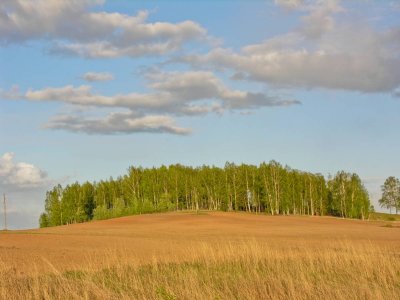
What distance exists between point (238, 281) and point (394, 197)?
141 m

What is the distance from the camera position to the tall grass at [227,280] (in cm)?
1130

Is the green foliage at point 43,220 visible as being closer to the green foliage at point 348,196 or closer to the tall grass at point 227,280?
the green foliage at point 348,196

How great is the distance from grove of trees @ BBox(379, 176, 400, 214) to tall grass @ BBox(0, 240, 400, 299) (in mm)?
132973

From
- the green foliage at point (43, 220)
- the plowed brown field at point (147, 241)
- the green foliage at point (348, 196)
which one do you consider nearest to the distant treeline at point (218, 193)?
the green foliage at point (348, 196)

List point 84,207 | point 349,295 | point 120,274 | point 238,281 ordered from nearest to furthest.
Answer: point 349,295 < point 238,281 < point 120,274 < point 84,207

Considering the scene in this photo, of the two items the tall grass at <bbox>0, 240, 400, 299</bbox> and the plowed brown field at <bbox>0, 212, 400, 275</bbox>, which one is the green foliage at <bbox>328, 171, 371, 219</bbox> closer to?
the plowed brown field at <bbox>0, 212, 400, 275</bbox>

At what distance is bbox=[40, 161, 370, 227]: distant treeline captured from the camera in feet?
380

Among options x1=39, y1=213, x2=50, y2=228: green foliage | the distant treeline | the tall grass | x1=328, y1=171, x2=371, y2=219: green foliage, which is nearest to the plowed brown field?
the tall grass

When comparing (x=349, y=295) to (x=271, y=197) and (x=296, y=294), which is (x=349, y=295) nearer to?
(x=296, y=294)

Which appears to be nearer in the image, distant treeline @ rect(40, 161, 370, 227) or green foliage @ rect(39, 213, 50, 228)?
distant treeline @ rect(40, 161, 370, 227)

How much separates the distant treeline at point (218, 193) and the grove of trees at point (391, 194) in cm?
2494

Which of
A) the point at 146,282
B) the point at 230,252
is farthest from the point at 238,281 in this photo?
the point at 230,252

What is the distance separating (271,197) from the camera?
11462 cm

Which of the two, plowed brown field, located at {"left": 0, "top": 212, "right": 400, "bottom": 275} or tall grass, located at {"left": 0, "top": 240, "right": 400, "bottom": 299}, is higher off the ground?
tall grass, located at {"left": 0, "top": 240, "right": 400, "bottom": 299}
